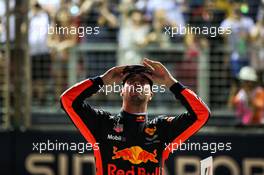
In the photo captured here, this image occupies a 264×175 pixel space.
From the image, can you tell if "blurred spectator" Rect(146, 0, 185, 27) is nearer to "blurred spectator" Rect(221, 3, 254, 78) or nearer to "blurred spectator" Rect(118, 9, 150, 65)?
"blurred spectator" Rect(118, 9, 150, 65)

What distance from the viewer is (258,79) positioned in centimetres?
819

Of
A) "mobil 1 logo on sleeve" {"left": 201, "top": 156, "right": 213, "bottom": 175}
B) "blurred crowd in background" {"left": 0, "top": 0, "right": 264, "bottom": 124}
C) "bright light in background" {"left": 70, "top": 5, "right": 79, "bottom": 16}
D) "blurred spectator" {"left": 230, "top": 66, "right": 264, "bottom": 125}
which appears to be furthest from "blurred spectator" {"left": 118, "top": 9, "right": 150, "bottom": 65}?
"mobil 1 logo on sleeve" {"left": 201, "top": 156, "right": 213, "bottom": 175}

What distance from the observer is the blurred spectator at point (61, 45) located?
8031mm

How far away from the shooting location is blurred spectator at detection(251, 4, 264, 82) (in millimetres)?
8305

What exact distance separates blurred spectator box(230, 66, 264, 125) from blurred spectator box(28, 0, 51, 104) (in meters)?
2.13

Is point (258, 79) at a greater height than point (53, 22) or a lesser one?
lesser

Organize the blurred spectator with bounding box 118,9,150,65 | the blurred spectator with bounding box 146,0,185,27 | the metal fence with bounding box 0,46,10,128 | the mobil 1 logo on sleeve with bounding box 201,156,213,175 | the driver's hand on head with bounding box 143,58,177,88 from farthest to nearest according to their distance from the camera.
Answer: the blurred spectator with bounding box 118,9,150,65
the metal fence with bounding box 0,46,10,128
the blurred spectator with bounding box 146,0,185,27
the mobil 1 logo on sleeve with bounding box 201,156,213,175
the driver's hand on head with bounding box 143,58,177,88

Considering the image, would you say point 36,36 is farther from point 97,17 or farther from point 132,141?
point 132,141

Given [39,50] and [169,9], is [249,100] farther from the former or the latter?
[39,50]

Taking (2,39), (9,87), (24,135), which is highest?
(2,39)

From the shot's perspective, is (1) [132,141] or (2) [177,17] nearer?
(1) [132,141]

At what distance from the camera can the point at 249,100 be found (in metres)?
8.02

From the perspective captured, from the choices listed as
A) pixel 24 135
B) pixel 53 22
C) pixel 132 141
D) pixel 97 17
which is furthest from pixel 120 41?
pixel 132 141

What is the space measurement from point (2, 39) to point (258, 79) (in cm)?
280
